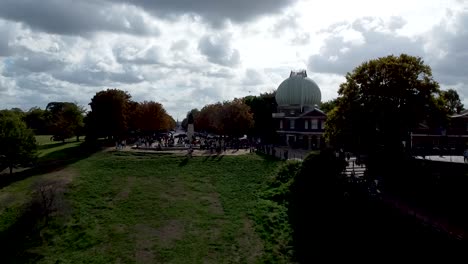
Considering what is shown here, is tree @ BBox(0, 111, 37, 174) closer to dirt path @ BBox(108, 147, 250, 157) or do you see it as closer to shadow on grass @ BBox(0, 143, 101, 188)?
shadow on grass @ BBox(0, 143, 101, 188)

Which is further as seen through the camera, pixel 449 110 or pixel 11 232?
pixel 449 110

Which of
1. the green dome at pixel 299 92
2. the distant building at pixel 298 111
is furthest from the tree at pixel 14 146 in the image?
the green dome at pixel 299 92

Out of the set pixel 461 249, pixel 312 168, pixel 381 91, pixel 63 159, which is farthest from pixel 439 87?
pixel 63 159

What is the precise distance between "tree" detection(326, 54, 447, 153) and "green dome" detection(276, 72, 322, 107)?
3277 cm

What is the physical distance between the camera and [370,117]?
119 ft

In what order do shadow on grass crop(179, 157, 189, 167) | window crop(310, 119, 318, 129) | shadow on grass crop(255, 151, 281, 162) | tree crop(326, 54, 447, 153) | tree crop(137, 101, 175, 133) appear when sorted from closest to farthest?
tree crop(326, 54, 447, 153)
shadow on grass crop(179, 157, 189, 167)
shadow on grass crop(255, 151, 281, 162)
window crop(310, 119, 318, 129)
tree crop(137, 101, 175, 133)

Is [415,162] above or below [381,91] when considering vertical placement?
below

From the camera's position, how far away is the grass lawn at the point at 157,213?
89.5ft

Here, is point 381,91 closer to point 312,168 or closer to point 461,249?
point 312,168

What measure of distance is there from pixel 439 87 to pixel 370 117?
7.14 metres

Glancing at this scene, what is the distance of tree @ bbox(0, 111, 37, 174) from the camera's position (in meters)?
42.7

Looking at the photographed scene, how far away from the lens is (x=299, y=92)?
233 ft

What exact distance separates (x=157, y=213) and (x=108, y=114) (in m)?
30.7

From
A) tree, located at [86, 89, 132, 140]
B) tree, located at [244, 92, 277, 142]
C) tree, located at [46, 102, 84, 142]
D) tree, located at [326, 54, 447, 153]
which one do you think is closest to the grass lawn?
tree, located at [326, 54, 447, 153]
